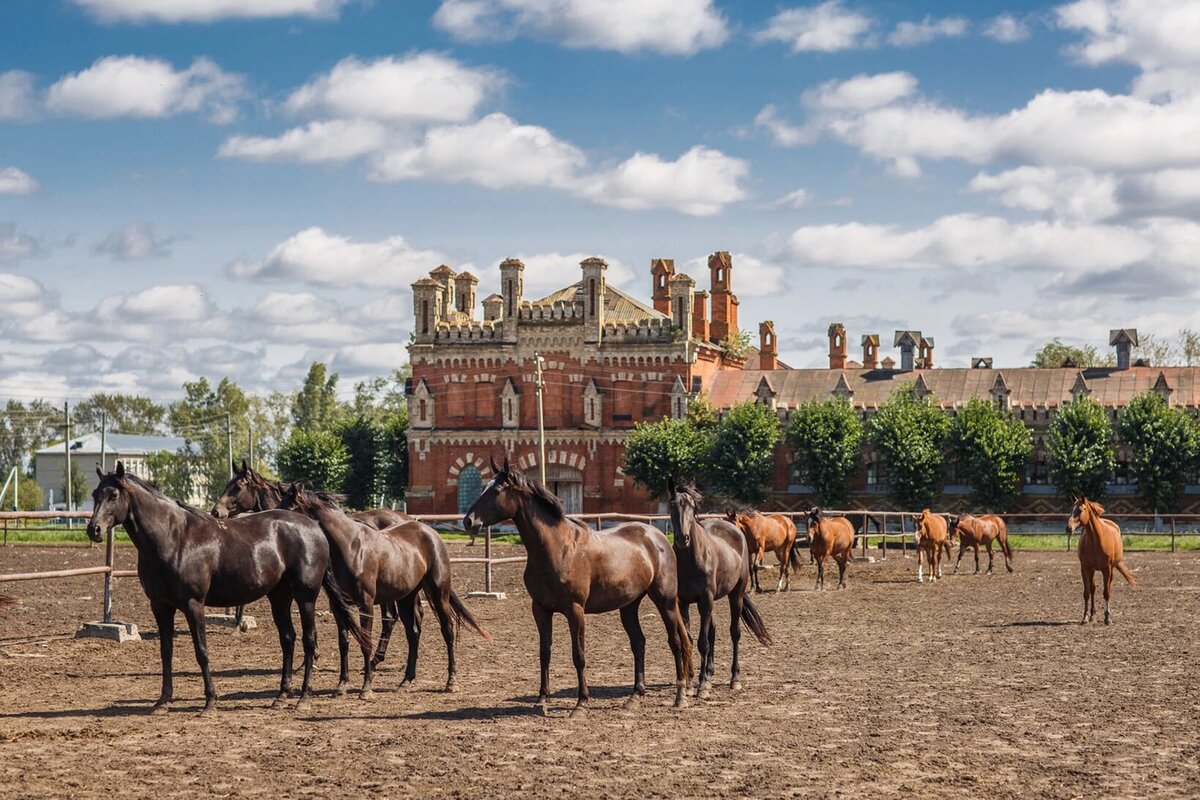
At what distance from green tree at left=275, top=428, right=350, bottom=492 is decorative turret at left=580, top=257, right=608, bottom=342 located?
1304 cm

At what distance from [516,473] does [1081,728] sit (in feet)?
16.0

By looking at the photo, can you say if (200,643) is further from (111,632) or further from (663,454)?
(663,454)

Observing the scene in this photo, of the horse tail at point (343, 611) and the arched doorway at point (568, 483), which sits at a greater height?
the arched doorway at point (568, 483)

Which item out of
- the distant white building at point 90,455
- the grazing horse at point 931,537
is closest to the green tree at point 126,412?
the distant white building at point 90,455

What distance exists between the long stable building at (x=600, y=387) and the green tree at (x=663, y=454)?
1781 mm

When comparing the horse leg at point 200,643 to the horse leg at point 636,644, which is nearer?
the horse leg at point 200,643

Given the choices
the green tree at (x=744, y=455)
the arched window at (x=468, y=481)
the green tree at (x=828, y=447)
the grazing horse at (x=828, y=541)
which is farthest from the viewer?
the arched window at (x=468, y=481)

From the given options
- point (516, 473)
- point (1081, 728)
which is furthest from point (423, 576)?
point (1081, 728)

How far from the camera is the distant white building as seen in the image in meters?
114

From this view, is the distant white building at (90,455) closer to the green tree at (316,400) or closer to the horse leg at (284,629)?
the green tree at (316,400)

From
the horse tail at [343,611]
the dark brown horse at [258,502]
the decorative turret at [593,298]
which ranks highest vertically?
the decorative turret at [593,298]

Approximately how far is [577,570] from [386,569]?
221 centimetres

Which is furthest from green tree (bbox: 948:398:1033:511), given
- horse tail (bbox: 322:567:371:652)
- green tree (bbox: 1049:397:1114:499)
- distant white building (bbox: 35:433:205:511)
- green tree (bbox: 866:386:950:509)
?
distant white building (bbox: 35:433:205:511)

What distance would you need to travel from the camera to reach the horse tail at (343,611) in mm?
12750
